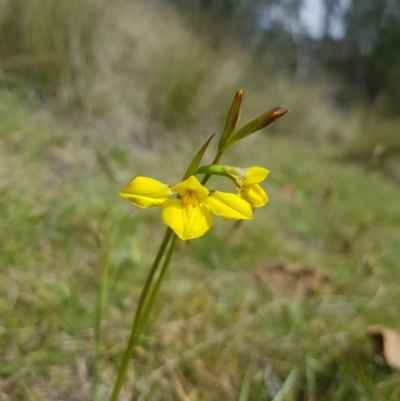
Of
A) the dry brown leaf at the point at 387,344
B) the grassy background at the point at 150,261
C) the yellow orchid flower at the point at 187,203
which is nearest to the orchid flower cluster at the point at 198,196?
the yellow orchid flower at the point at 187,203

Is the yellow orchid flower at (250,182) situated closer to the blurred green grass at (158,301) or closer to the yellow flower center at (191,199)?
the yellow flower center at (191,199)

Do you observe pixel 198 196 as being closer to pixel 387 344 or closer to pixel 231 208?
pixel 231 208

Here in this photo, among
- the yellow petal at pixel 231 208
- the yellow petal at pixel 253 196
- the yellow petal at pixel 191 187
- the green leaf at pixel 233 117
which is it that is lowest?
the yellow petal at pixel 231 208

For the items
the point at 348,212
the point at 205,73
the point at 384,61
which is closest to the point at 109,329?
the point at 348,212

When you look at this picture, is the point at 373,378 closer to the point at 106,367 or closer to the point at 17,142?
the point at 106,367

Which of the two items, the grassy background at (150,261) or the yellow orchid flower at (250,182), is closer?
the yellow orchid flower at (250,182)

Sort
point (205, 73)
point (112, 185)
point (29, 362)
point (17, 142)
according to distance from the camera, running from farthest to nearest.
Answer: point (205, 73) → point (112, 185) → point (17, 142) → point (29, 362)
